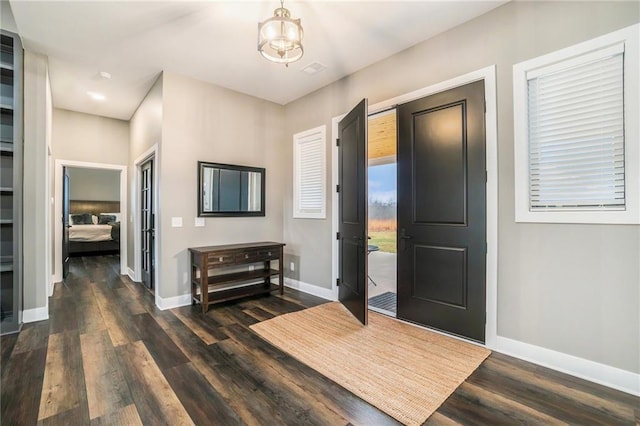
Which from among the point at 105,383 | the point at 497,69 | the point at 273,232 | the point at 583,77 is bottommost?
the point at 105,383

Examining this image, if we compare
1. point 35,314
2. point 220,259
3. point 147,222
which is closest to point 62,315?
point 35,314

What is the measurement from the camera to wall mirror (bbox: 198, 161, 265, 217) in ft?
12.8

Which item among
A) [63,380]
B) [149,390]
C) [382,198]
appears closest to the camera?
[149,390]

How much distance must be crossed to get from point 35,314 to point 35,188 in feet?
4.65

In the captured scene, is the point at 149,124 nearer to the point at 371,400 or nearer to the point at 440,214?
the point at 440,214

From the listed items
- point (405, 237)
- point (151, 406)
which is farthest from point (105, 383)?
point (405, 237)

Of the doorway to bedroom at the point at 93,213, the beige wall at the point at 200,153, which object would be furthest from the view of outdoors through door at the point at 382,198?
the doorway to bedroom at the point at 93,213

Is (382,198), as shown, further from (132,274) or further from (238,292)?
(132,274)

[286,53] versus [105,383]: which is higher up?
[286,53]

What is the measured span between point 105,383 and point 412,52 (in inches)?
159

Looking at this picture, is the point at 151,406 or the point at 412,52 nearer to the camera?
the point at 151,406

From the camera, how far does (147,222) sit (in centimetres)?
456

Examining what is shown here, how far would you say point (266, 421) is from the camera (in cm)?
164

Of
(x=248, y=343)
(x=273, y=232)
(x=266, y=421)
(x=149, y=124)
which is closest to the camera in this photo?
(x=266, y=421)
